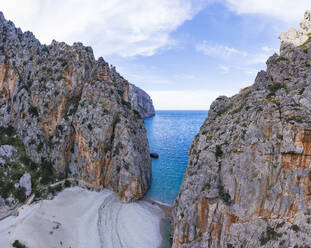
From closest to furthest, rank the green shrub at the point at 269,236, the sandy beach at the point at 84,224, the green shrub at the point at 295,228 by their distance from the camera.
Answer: the green shrub at the point at 295,228, the green shrub at the point at 269,236, the sandy beach at the point at 84,224

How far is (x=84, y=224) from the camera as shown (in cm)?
2923

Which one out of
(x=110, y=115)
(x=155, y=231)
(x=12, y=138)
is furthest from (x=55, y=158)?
(x=155, y=231)

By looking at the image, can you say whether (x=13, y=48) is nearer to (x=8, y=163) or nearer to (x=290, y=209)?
(x=8, y=163)

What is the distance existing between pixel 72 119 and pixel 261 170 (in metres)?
40.0

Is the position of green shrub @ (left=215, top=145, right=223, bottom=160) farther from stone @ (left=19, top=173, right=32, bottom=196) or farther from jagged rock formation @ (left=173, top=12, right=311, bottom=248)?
stone @ (left=19, top=173, right=32, bottom=196)

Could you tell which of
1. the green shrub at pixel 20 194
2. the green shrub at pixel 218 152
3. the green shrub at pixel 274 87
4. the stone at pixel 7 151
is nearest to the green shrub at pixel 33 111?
the stone at pixel 7 151

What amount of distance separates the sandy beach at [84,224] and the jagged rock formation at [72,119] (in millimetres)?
4109

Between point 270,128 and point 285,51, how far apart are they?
40.3 feet

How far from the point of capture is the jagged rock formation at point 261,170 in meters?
16.6

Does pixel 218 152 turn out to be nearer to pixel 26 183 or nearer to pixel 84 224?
pixel 84 224

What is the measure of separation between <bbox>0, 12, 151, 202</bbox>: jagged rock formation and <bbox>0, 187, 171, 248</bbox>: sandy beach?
411 cm

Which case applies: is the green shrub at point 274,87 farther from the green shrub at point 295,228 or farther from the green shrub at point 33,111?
the green shrub at point 33,111

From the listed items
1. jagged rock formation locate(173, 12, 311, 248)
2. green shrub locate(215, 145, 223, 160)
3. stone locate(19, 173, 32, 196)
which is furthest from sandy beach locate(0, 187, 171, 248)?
green shrub locate(215, 145, 223, 160)

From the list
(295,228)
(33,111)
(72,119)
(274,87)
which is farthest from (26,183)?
(274,87)
